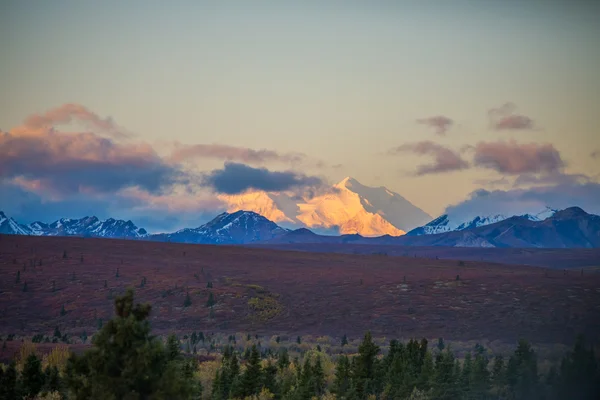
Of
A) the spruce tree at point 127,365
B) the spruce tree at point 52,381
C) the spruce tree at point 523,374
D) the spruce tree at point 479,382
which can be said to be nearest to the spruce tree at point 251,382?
the spruce tree at point 52,381

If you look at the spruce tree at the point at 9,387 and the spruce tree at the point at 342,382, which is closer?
the spruce tree at the point at 9,387

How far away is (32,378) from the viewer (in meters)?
29.2

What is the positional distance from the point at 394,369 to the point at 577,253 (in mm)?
165509

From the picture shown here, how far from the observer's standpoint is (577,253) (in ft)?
614

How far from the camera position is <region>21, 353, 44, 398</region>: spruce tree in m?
28.8

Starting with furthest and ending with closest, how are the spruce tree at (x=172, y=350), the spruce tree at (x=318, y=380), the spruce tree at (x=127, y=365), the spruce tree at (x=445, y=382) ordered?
the spruce tree at (x=318, y=380) → the spruce tree at (x=445, y=382) → the spruce tree at (x=172, y=350) → the spruce tree at (x=127, y=365)

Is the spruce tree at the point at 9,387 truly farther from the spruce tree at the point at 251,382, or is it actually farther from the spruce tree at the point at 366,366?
the spruce tree at the point at 366,366

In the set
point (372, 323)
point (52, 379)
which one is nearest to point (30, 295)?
point (372, 323)

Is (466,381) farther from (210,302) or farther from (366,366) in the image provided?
(210,302)

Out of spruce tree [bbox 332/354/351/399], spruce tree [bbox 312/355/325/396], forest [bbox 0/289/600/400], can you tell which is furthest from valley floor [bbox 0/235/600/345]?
spruce tree [bbox 332/354/351/399]

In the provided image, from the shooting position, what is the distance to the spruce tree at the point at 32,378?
94.4 ft

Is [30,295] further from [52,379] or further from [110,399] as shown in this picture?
[110,399]

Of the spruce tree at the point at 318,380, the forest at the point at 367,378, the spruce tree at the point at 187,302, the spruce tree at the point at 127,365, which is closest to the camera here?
the spruce tree at the point at 127,365

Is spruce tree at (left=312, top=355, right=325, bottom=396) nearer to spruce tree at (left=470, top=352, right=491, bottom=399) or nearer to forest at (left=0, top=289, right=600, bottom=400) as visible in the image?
forest at (left=0, top=289, right=600, bottom=400)
